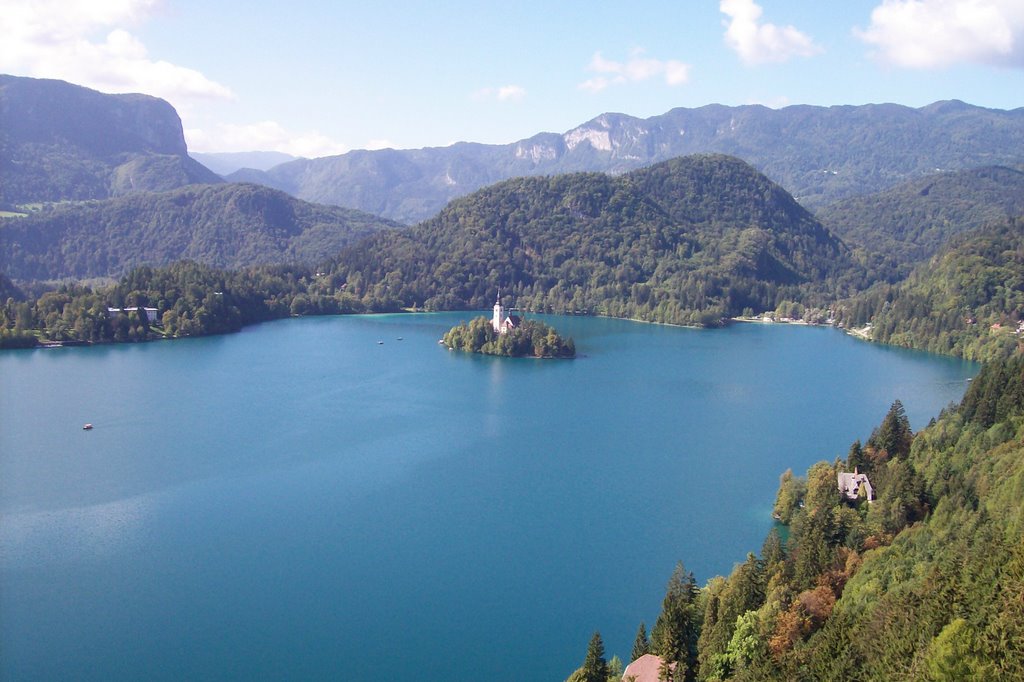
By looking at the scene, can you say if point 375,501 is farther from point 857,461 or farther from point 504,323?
point 504,323

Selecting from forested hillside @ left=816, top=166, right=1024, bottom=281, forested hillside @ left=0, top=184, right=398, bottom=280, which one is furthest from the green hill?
forested hillside @ left=0, top=184, right=398, bottom=280

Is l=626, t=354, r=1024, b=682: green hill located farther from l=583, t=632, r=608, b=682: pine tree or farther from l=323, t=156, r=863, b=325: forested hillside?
l=323, t=156, r=863, b=325: forested hillside

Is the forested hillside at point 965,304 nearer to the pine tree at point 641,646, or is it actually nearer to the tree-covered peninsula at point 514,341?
the tree-covered peninsula at point 514,341

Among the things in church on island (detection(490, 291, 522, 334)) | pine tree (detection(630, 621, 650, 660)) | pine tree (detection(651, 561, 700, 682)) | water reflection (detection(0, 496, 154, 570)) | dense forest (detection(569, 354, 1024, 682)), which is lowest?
water reflection (detection(0, 496, 154, 570))

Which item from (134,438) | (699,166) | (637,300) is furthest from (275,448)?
(699,166)

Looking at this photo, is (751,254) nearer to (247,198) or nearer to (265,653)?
(247,198)
